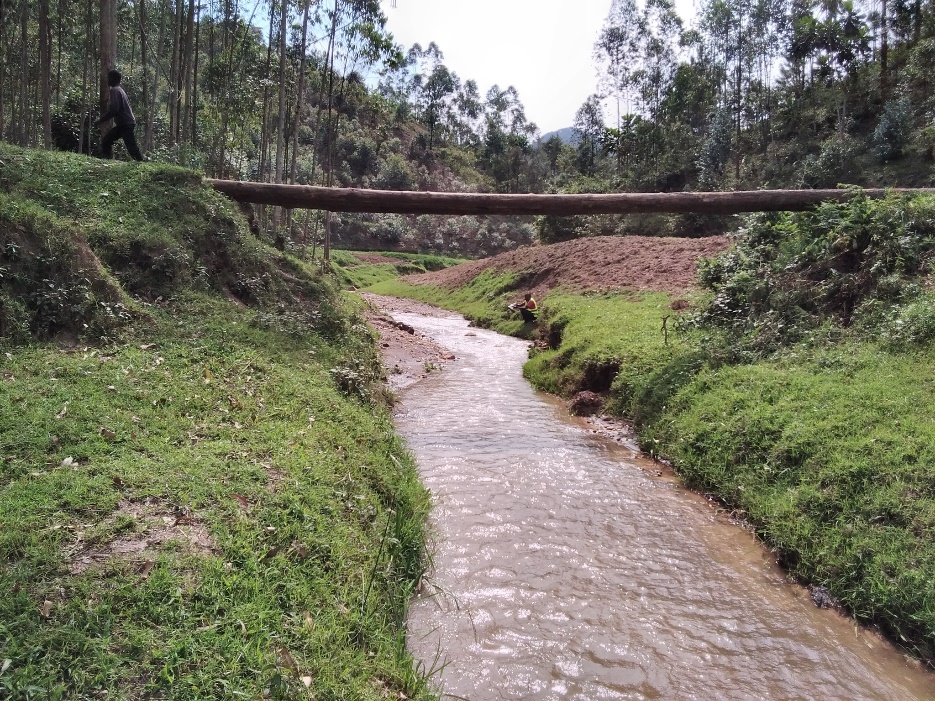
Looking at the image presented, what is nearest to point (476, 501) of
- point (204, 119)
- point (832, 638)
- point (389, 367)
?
point (832, 638)

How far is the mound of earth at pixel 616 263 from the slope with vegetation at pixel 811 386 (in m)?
3.28

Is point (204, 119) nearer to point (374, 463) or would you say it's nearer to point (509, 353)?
point (509, 353)

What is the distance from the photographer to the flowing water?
4.12 m

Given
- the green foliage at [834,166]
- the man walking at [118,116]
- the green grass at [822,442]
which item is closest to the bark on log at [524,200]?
the man walking at [118,116]

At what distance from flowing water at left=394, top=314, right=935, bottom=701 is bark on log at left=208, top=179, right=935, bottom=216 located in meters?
5.13

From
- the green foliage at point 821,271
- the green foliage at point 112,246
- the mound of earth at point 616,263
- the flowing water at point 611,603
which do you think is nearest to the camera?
the flowing water at point 611,603

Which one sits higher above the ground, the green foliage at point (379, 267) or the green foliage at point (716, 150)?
the green foliage at point (716, 150)

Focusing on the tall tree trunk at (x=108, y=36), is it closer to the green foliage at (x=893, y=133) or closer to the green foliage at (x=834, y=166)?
the green foliage at (x=834, y=166)

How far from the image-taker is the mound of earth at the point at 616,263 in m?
18.1

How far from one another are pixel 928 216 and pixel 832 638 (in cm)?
840

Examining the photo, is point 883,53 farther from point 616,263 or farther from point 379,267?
point 379,267

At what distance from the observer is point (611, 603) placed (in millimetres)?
4965

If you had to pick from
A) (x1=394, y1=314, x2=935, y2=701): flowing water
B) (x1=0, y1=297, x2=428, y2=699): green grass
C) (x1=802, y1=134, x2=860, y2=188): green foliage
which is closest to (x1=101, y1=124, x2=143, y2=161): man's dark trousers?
(x1=0, y1=297, x2=428, y2=699): green grass

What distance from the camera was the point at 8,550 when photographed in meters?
3.24
